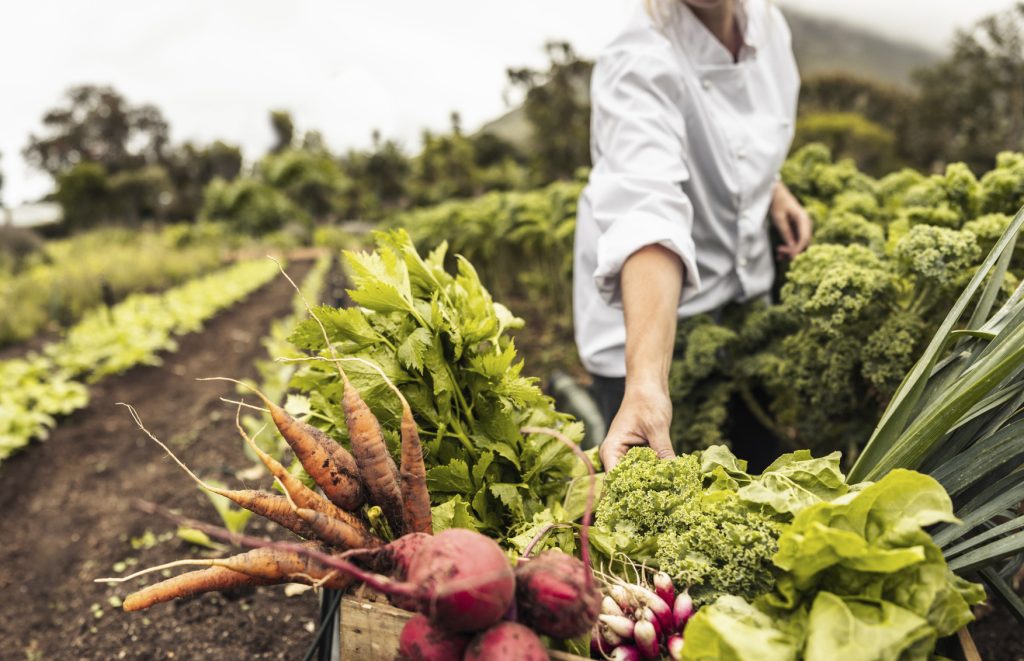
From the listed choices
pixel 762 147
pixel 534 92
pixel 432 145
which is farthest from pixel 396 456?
pixel 432 145

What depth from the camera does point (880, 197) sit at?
3.29 metres

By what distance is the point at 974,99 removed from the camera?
28922mm

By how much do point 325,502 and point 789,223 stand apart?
91.4 inches

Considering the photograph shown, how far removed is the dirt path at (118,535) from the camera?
2637 mm

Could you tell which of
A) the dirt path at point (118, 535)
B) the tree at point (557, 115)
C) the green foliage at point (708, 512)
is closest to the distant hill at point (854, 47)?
the tree at point (557, 115)

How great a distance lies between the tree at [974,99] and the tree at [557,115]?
50.0 ft

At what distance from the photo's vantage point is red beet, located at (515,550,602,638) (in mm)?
1019

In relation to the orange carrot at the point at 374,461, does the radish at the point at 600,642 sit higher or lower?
lower

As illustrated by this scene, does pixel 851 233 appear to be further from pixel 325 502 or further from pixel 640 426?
pixel 325 502

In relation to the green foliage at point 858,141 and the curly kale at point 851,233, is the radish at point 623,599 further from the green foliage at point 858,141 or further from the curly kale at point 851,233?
the green foliage at point 858,141

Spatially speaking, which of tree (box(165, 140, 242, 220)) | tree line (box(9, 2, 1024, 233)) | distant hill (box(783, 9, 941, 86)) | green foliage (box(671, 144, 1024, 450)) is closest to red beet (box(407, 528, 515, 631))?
green foliage (box(671, 144, 1024, 450))

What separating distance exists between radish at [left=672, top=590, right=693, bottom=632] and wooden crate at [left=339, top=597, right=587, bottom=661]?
19.1 inches

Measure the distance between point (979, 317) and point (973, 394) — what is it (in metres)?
0.39

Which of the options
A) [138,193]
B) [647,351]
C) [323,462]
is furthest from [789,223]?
[138,193]
